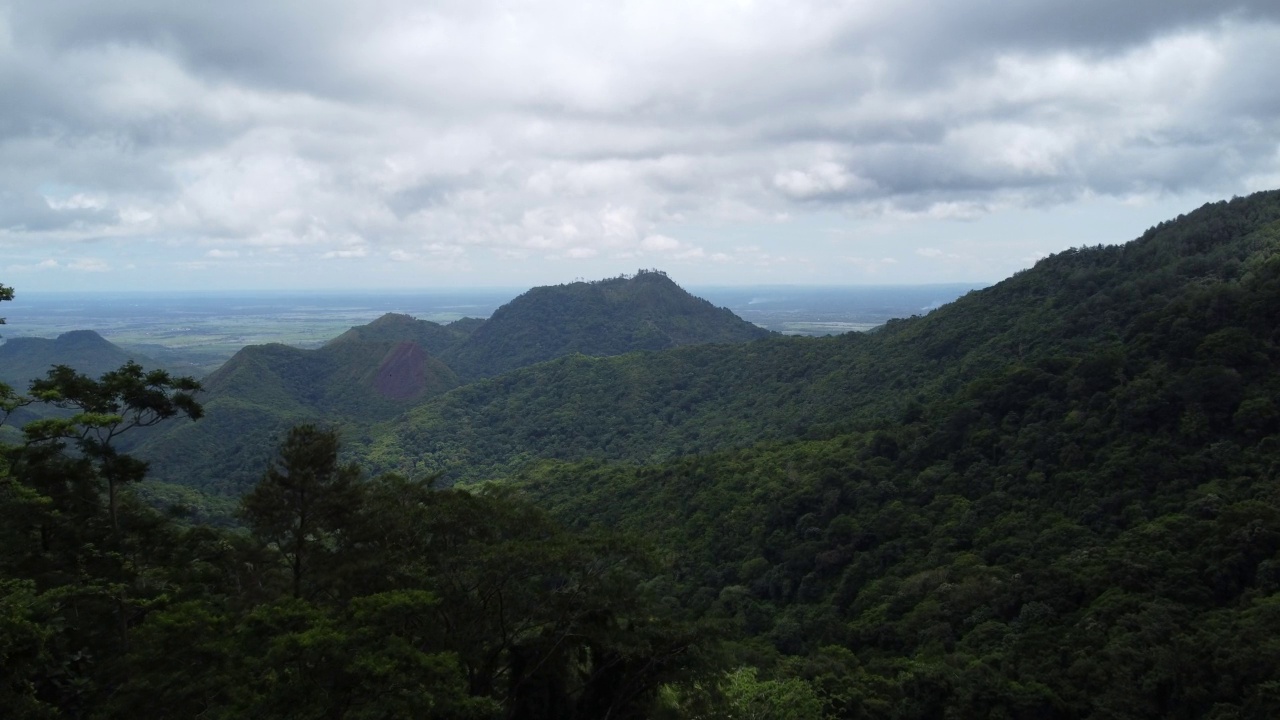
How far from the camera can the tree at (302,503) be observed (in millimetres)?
17203

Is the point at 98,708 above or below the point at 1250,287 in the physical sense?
below

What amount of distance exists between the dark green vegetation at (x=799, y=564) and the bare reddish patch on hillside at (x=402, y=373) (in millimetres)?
75607

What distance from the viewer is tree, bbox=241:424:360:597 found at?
1720 centimetres

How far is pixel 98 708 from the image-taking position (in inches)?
466

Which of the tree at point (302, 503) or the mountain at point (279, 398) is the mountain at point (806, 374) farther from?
the tree at point (302, 503)

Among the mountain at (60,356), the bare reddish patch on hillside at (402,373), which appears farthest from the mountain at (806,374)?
the mountain at (60,356)

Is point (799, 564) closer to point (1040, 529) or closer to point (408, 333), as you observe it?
point (1040, 529)

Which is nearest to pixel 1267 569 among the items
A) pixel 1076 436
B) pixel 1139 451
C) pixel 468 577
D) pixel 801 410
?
pixel 1139 451

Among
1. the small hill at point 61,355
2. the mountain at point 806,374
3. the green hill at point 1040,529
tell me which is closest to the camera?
the green hill at point 1040,529

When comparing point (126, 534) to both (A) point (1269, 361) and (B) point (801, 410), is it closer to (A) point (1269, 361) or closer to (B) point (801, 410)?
(A) point (1269, 361)

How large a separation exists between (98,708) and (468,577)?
6210 millimetres

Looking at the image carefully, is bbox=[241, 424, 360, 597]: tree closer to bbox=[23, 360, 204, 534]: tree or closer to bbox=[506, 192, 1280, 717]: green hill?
bbox=[23, 360, 204, 534]: tree

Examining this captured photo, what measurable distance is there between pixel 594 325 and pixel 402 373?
173 feet

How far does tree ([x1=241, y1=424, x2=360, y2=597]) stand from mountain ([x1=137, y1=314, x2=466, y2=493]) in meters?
73.1
